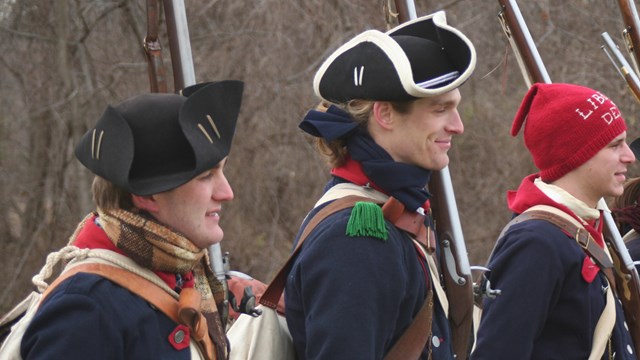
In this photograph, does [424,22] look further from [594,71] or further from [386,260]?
[594,71]

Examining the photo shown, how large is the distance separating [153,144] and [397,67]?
2.82 ft

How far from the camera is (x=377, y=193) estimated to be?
134 inches

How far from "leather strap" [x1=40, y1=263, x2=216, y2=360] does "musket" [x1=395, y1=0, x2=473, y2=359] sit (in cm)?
96

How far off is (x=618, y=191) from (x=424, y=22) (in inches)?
49.0

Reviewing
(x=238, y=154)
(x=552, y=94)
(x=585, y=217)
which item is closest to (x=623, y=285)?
(x=585, y=217)

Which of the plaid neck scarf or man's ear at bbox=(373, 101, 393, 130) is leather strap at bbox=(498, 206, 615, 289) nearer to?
man's ear at bbox=(373, 101, 393, 130)

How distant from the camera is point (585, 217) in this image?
4.29 m

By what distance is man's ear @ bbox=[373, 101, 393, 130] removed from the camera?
338 cm

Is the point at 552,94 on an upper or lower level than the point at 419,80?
lower

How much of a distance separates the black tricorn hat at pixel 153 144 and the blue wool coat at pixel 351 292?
44 cm

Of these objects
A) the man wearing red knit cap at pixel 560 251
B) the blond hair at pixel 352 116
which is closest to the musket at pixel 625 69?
the man wearing red knit cap at pixel 560 251

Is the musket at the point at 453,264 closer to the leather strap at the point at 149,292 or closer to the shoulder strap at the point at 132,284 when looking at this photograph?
the leather strap at the point at 149,292

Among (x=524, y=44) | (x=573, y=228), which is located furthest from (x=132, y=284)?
(x=524, y=44)

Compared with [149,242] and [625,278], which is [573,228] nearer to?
[625,278]
